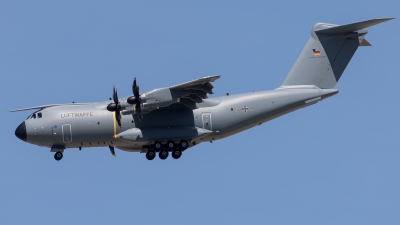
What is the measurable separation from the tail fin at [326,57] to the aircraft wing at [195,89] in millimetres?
3600

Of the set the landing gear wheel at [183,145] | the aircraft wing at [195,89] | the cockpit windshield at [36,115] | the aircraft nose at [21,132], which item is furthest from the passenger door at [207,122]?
the aircraft nose at [21,132]

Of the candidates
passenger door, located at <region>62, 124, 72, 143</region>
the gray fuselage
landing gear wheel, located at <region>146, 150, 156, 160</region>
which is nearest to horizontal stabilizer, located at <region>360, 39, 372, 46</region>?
the gray fuselage

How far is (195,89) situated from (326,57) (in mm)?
5619

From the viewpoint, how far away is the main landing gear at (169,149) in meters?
23.8

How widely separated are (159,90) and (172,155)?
2.92 metres

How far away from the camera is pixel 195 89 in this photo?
22.6 metres

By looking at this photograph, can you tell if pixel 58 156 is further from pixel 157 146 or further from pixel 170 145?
pixel 170 145

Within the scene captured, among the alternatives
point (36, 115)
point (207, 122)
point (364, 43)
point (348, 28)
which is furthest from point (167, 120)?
point (364, 43)

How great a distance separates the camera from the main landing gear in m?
23.8

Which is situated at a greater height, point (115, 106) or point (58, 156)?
point (115, 106)

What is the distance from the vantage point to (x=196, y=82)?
21828 millimetres

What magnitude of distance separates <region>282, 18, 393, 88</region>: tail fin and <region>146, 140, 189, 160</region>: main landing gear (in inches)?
178

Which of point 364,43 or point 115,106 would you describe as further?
point 364,43

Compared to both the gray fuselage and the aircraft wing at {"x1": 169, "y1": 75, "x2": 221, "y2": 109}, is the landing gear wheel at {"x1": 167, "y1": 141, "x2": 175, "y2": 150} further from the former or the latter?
the aircraft wing at {"x1": 169, "y1": 75, "x2": 221, "y2": 109}
